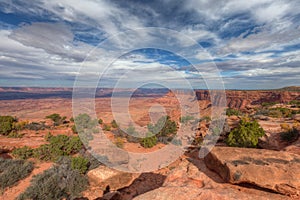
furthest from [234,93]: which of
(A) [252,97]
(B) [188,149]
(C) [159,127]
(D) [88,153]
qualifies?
(D) [88,153]

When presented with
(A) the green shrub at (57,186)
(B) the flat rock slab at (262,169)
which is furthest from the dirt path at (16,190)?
(B) the flat rock slab at (262,169)

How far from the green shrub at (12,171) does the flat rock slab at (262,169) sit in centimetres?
973

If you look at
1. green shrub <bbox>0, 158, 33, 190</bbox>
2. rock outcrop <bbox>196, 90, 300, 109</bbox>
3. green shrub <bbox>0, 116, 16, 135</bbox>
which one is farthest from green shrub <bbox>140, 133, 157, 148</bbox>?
rock outcrop <bbox>196, 90, 300, 109</bbox>

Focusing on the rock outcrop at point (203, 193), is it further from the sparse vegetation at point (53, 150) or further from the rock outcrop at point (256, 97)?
the rock outcrop at point (256, 97)

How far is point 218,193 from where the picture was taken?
437 centimetres

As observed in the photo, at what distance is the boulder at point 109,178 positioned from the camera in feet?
28.3

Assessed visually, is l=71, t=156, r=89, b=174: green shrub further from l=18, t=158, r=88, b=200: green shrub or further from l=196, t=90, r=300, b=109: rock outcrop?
l=196, t=90, r=300, b=109: rock outcrop

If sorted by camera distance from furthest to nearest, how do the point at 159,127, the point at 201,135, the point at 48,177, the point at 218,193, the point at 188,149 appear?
the point at 159,127 → the point at 201,135 → the point at 188,149 → the point at 48,177 → the point at 218,193

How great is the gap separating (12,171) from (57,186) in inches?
123

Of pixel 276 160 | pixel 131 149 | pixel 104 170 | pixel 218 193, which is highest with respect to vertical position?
pixel 276 160

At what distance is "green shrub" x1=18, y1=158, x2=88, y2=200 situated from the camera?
7.44 metres

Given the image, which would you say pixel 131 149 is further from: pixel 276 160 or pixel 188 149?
pixel 276 160

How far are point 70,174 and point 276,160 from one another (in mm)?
9069

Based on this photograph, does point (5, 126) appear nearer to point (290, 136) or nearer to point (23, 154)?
point (23, 154)
